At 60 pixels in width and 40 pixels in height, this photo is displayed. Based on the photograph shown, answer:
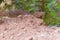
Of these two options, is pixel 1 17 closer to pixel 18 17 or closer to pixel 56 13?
pixel 18 17

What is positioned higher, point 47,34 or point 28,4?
point 28,4

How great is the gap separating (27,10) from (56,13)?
1.51 ft

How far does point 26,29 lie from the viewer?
209 cm

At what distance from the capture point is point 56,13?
230 cm

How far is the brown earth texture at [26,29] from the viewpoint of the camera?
194 centimetres

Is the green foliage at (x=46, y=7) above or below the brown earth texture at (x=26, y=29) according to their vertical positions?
above

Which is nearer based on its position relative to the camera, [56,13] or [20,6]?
[56,13]

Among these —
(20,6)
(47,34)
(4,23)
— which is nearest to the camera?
(47,34)

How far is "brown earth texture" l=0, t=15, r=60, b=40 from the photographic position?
1.94m

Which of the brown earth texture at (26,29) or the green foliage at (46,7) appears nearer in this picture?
the brown earth texture at (26,29)

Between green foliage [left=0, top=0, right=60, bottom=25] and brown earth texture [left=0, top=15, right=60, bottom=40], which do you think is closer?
brown earth texture [left=0, top=15, right=60, bottom=40]

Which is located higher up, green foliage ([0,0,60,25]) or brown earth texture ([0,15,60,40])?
green foliage ([0,0,60,25])

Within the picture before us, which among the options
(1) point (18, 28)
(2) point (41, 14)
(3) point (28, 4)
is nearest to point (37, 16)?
(2) point (41, 14)

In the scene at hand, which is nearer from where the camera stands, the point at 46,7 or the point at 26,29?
the point at 26,29
